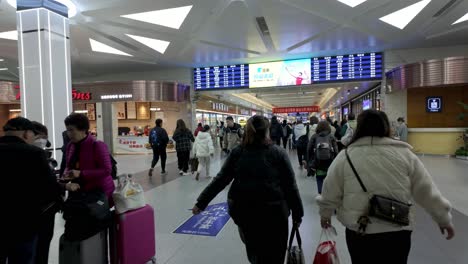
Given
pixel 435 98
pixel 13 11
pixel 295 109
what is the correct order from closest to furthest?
pixel 13 11
pixel 435 98
pixel 295 109

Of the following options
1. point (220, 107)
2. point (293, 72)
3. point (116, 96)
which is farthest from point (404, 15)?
Result: point (220, 107)

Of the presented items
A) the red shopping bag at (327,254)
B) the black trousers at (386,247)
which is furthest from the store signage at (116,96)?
the black trousers at (386,247)

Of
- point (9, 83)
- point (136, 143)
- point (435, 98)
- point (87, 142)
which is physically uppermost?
point (9, 83)

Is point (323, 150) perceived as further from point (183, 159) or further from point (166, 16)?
point (166, 16)

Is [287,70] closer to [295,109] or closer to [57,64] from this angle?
[57,64]

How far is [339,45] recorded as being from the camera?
969 centimetres

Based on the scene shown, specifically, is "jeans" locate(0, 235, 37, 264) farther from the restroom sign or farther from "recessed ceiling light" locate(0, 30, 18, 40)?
the restroom sign

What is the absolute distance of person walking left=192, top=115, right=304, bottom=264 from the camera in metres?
1.91

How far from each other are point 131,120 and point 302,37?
34.3 feet

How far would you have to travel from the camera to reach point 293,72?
37.6 ft

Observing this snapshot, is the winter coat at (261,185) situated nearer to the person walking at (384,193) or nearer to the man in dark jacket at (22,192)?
the person walking at (384,193)

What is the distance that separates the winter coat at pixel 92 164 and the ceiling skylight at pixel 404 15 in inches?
296

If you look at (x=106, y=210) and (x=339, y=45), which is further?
(x=339, y=45)

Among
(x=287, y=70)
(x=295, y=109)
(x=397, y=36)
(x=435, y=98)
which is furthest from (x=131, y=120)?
(x=295, y=109)
